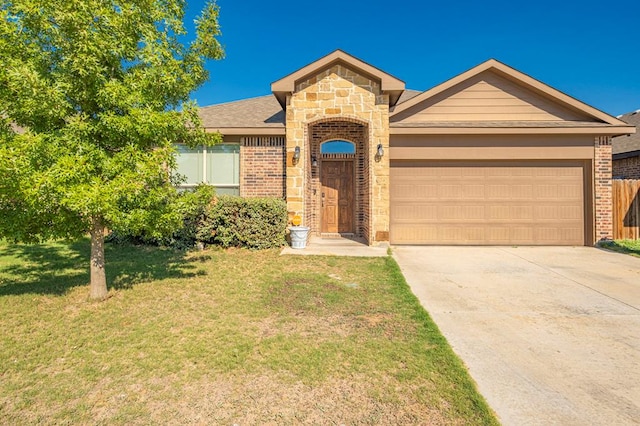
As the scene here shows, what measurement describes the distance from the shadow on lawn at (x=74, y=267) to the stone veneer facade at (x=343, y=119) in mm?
3647

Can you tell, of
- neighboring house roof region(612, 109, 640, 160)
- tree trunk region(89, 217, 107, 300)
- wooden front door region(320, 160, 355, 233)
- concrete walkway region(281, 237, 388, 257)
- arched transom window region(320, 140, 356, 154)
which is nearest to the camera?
tree trunk region(89, 217, 107, 300)

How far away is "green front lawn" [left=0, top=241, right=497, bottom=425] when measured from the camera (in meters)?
2.35

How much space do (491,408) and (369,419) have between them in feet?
3.06

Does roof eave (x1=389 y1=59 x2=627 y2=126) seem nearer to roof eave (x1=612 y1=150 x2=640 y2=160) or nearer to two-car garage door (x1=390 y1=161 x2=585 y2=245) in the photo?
two-car garage door (x1=390 y1=161 x2=585 y2=245)

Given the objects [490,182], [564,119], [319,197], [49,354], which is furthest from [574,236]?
[49,354]

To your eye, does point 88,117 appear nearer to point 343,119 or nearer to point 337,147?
point 343,119

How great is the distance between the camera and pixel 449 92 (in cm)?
974

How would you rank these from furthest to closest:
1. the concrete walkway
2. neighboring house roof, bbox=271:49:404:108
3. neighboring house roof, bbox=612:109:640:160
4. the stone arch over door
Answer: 1. neighboring house roof, bbox=612:109:640:160
2. the stone arch over door
3. neighboring house roof, bbox=271:49:404:108
4. the concrete walkway

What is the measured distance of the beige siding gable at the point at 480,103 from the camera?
970cm

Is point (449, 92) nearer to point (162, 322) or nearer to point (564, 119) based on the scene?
point (564, 119)

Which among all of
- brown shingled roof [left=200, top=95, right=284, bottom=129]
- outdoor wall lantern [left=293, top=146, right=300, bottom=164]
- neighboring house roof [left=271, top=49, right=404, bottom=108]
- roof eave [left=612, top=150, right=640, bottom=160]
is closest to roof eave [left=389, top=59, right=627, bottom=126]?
neighboring house roof [left=271, top=49, right=404, bottom=108]

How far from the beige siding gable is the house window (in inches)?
200

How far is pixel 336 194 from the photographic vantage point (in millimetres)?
11062

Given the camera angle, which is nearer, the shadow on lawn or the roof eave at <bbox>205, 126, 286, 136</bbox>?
the shadow on lawn
